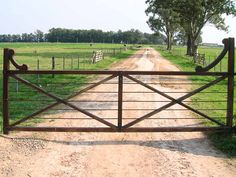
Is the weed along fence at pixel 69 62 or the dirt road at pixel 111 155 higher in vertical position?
the weed along fence at pixel 69 62

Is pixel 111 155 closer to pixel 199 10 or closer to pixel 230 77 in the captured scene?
pixel 230 77

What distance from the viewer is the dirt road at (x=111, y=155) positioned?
7750 millimetres

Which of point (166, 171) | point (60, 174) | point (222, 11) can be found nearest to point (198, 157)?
point (166, 171)

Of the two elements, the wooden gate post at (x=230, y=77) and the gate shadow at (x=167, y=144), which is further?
the wooden gate post at (x=230, y=77)

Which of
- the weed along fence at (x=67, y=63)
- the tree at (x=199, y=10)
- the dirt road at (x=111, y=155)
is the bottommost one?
the dirt road at (x=111, y=155)

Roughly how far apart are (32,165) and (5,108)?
2.61 meters

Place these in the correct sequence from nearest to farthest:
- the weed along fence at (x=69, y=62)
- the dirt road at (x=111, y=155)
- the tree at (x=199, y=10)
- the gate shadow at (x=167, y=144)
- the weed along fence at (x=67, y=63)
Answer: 1. the dirt road at (x=111, y=155)
2. the gate shadow at (x=167, y=144)
3. the weed along fence at (x=67, y=63)
4. the weed along fence at (x=69, y=62)
5. the tree at (x=199, y=10)

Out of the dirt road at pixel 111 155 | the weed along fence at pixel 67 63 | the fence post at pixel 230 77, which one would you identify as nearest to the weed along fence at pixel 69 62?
the weed along fence at pixel 67 63

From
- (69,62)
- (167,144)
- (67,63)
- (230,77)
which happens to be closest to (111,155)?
(167,144)

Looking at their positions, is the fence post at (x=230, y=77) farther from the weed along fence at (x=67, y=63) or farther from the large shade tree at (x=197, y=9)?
the large shade tree at (x=197, y=9)

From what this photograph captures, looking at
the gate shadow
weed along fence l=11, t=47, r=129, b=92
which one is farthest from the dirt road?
weed along fence l=11, t=47, r=129, b=92

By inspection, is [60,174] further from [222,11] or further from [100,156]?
[222,11]

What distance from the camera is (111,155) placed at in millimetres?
8750

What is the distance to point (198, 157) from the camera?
8781 millimetres
